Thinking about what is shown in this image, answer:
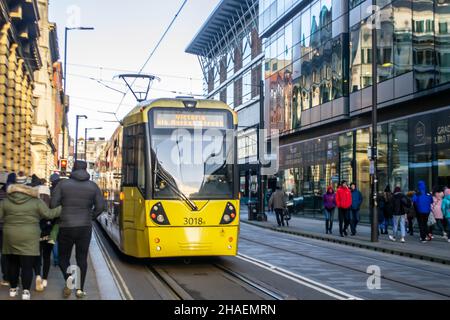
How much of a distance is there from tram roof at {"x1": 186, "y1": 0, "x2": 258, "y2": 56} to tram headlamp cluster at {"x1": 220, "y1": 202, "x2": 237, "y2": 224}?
141 feet

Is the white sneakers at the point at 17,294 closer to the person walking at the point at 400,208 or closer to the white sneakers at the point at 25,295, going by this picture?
the white sneakers at the point at 25,295

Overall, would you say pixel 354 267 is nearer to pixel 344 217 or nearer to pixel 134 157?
pixel 134 157

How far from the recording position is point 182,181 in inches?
477

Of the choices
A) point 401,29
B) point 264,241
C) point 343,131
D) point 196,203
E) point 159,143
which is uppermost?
point 401,29

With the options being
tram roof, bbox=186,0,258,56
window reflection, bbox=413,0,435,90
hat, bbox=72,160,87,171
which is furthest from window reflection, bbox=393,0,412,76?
tram roof, bbox=186,0,258,56

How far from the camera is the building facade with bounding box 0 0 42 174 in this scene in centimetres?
2742

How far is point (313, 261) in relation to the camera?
48.4ft

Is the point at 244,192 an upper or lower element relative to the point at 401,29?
lower

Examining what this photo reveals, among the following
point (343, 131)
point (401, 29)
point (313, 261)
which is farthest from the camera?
point (343, 131)

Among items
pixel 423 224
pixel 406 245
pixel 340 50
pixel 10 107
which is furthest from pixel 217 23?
pixel 406 245

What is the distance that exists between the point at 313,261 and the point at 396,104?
1378 centimetres

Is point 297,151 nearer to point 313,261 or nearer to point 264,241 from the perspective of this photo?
point 264,241

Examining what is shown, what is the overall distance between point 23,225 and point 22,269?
0.61 meters

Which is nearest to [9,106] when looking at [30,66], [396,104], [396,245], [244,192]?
[30,66]
